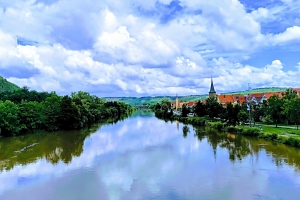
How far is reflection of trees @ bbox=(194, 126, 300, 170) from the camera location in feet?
69.1

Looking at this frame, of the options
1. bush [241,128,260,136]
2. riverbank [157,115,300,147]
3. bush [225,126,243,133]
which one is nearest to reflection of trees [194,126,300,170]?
riverbank [157,115,300,147]

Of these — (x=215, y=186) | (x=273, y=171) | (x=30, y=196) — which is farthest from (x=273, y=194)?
(x=30, y=196)

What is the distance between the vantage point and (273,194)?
557 inches

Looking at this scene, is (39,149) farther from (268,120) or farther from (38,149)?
(268,120)

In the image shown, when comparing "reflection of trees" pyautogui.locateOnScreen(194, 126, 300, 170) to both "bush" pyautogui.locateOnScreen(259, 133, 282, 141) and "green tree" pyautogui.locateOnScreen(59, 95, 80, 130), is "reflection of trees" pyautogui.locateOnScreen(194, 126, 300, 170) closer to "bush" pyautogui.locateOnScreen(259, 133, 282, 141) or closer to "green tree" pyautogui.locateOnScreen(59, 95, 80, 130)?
"bush" pyautogui.locateOnScreen(259, 133, 282, 141)

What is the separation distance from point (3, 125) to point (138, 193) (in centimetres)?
2382

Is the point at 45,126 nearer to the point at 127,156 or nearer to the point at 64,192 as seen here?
the point at 127,156

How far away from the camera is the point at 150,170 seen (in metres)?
18.7

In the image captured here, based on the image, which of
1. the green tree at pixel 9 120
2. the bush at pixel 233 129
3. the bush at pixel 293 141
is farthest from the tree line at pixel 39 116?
the bush at pixel 293 141

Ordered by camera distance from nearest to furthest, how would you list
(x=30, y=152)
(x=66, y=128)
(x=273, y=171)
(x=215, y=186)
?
1. (x=215, y=186)
2. (x=273, y=171)
3. (x=30, y=152)
4. (x=66, y=128)

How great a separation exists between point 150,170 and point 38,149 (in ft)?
42.0

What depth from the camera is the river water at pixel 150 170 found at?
48.3 feet

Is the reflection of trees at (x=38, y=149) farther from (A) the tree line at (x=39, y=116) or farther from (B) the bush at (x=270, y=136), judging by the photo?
(B) the bush at (x=270, y=136)

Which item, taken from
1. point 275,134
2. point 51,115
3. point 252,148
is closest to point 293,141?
point 252,148
